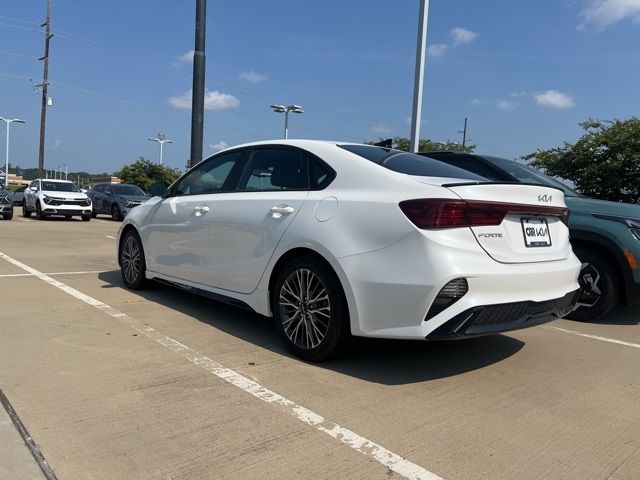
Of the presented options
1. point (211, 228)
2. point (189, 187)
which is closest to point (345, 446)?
point (211, 228)

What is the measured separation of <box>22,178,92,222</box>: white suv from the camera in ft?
63.9

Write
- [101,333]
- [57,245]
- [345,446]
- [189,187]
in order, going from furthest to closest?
[57,245] → [189,187] → [101,333] → [345,446]

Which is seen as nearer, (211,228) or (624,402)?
(624,402)

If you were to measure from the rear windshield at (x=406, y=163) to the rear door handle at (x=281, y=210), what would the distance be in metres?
0.64

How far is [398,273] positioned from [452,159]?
12.5ft

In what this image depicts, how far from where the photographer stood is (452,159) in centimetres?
679

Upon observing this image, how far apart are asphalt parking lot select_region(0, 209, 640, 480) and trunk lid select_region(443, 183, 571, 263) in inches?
35.4

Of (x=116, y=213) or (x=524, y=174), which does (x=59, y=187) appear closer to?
(x=116, y=213)

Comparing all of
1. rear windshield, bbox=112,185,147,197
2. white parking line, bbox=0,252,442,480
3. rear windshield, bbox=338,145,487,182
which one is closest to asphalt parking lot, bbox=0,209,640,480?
white parking line, bbox=0,252,442,480

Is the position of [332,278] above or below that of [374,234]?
below

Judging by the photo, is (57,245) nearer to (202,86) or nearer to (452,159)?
(202,86)

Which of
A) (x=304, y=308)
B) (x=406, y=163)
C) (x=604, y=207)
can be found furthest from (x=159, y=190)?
(x=604, y=207)

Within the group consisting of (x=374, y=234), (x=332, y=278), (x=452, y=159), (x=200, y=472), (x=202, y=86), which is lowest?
(x=200, y=472)

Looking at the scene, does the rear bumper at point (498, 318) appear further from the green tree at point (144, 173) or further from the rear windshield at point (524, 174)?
the green tree at point (144, 173)
